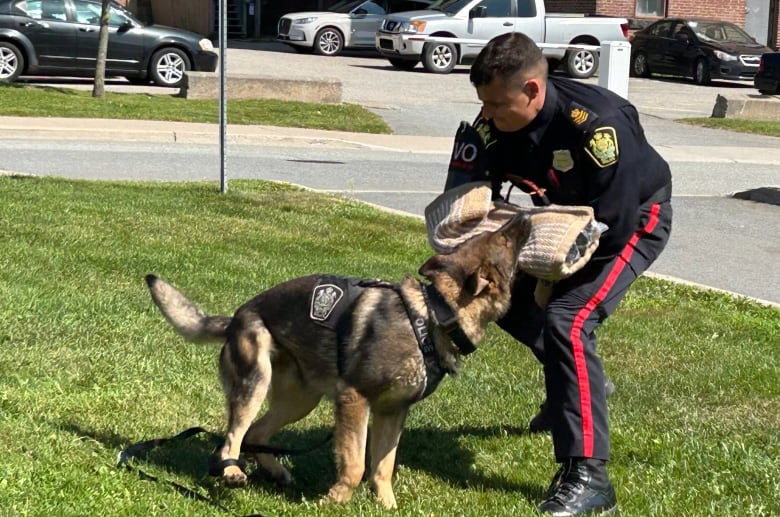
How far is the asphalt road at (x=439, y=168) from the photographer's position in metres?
10.1

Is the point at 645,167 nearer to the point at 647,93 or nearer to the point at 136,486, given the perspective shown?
the point at 136,486

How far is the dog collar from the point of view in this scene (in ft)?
13.5

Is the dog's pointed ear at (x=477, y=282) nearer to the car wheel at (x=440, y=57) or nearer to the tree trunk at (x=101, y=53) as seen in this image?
the tree trunk at (x=101, y=53)

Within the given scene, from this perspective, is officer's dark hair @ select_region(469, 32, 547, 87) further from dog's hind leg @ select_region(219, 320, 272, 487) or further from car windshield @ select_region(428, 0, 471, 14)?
car windshield @ select_region(428, 0, 471, 14)

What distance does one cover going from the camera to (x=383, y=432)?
431 centimetres

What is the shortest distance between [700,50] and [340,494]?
2751 cm

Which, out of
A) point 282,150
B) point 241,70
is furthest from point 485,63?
point 241,70

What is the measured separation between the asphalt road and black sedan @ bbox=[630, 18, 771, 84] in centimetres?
528

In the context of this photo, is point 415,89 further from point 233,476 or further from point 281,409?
point 233,476

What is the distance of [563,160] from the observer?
4363mm

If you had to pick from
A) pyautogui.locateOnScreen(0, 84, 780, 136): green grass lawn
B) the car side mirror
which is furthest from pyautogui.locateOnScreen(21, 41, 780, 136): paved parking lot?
the car side mirror

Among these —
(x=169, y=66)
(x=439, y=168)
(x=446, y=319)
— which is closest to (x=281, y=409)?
(x=446, y=319)

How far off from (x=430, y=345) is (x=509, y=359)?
233 cm

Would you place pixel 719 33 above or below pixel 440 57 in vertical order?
above
